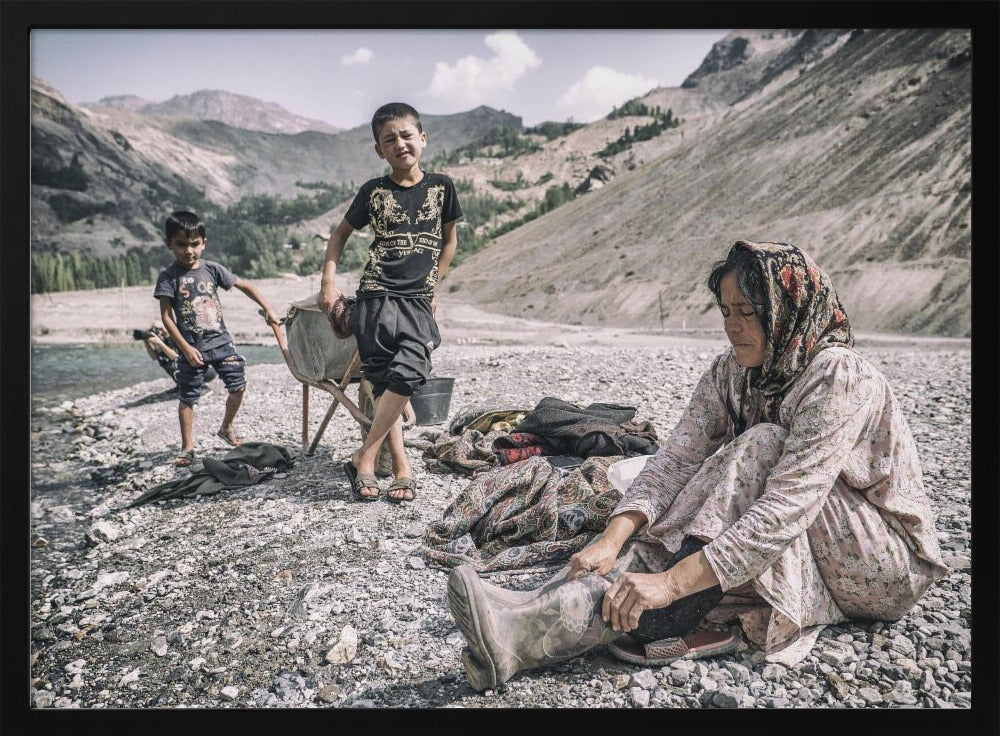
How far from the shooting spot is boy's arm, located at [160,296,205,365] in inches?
145

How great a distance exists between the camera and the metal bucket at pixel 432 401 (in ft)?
13.9

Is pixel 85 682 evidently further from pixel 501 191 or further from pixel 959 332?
pixel 501 191

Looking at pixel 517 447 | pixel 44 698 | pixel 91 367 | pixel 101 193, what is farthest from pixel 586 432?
pixel 101 193

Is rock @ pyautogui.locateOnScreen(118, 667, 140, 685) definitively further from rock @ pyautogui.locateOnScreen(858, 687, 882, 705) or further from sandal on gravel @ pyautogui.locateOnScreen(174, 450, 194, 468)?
sandal on gravel @ pyautogui.locateOnScreen(174, 450, 194, 468)

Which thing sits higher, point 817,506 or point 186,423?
point 817,506

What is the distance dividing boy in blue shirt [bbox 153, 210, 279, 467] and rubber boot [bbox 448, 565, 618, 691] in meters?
2.50

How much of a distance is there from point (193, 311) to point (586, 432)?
7.16ft

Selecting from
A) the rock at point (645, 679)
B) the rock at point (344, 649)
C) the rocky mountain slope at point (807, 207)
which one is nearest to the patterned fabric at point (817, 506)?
the rock at point (645, 679)

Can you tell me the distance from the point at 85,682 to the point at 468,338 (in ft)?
35.7

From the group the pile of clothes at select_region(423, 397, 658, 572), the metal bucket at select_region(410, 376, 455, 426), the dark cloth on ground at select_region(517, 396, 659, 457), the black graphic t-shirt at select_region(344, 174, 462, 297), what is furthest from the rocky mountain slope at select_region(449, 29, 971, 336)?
the black graphic t-shirt at select_region(344, 174, 462, 297)

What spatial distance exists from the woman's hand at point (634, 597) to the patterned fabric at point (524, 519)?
0.76 m

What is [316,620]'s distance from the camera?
2.02 metres

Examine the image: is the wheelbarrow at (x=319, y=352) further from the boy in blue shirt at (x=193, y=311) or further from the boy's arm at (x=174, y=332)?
the boy's arm at (x=174, y=332)

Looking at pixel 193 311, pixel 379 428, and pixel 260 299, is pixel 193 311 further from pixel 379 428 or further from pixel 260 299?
pixel 379 428
